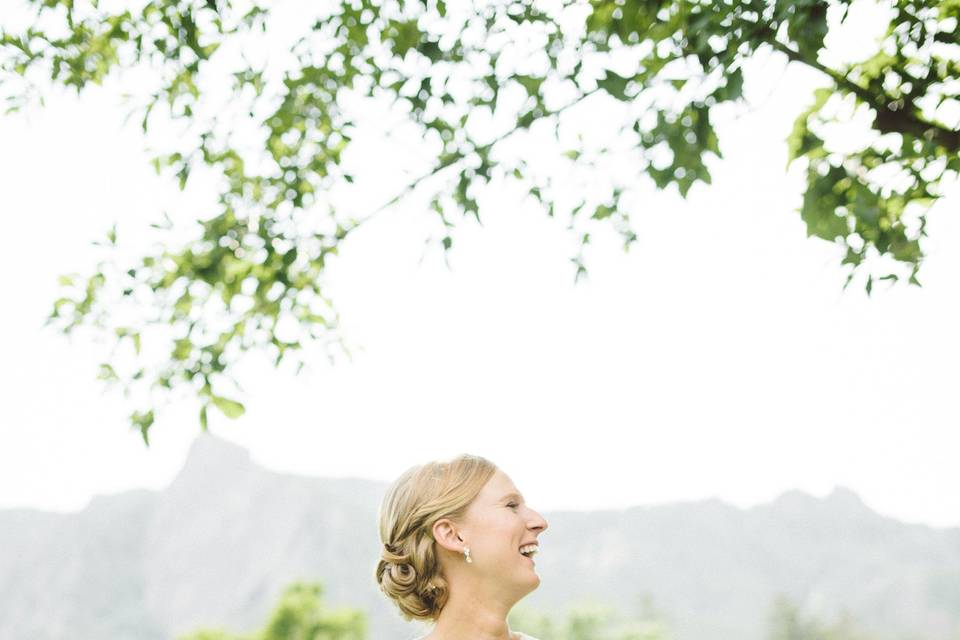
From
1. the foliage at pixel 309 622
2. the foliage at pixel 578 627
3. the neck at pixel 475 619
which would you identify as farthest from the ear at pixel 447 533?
the foliage at pixel 578 627

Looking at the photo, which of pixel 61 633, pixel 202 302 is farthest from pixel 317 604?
pixel 61 633

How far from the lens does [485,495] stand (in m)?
3.19

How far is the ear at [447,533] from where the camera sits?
125 inches

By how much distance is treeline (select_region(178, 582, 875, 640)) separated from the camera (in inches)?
1361

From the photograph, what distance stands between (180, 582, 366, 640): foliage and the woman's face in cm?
3259

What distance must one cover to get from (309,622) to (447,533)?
33441mm

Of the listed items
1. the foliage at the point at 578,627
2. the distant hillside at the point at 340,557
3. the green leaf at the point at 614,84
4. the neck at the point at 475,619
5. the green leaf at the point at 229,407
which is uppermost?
the distant hillside at the point at 340,557

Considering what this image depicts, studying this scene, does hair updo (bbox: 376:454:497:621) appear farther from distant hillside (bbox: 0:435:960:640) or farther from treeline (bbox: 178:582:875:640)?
distant hillside (bbox: 0:435:960:640)

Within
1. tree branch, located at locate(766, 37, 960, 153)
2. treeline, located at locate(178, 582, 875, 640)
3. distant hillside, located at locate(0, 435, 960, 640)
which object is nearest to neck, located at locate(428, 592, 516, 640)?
tree branch, located at locate(766, 37, 960, 153)

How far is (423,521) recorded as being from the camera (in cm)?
321

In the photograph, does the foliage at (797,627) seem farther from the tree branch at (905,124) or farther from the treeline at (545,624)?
the tree branch at (905,124)

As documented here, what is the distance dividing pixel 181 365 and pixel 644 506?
409ft

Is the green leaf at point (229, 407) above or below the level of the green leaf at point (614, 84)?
below

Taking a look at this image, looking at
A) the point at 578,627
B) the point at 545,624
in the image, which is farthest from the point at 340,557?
the point at 545,624
